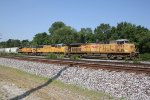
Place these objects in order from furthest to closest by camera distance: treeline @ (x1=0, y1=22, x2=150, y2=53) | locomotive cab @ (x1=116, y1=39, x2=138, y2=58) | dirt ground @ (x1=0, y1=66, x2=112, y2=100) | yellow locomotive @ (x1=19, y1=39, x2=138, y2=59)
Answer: treeline @ (x1=0, y1=22, x2=150, y2=53)
yellow locomotive @ (x1=19, y1=39, x2=138, y2=59)
locomotive cab @ (x1=116, y1=39, x2=138, y2=58)
dirt ground @ (x1=0, y1=66, x2=112, y2=100)

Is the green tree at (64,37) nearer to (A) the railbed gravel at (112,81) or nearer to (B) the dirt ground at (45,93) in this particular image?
(A) the railbed gravel at (112,81)

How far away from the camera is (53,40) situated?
114 m

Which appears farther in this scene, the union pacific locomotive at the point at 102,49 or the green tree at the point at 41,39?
the green tree at the point at 41,39

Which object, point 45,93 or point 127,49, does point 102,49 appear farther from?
point 45,93

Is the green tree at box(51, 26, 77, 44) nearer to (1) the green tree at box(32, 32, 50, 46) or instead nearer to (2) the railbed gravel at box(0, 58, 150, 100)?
(1) the green tree at box(32, 32, 50, 46)

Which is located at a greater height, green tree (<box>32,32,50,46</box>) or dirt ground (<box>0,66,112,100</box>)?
green tree (<box>32,32,50,46</box>)

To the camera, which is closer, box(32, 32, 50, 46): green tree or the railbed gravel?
the railbed gravel

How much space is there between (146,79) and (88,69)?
5399 mm

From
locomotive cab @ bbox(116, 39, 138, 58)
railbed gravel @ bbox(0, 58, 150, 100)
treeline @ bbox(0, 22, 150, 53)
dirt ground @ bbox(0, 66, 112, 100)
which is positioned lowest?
dirt ground @ bbox(0, 66, 112, 100)

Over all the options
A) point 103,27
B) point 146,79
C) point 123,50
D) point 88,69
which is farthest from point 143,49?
point 103,27

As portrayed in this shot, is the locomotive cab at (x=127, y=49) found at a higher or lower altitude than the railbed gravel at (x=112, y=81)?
higher

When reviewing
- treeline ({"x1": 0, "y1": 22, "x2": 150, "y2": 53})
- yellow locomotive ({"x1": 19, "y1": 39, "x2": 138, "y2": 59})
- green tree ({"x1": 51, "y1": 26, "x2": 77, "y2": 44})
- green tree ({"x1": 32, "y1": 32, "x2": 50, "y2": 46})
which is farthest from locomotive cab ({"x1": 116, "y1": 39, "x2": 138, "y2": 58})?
green tree ({"x1": 32, "y1": 32, "x2": 50, "y2": 46})

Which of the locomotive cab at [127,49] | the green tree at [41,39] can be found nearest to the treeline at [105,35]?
the green tree at [41,39]

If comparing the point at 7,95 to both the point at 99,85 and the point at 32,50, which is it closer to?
the point at 99,85
